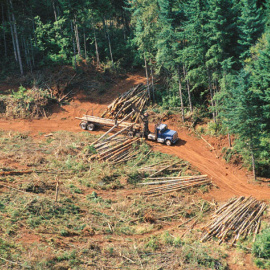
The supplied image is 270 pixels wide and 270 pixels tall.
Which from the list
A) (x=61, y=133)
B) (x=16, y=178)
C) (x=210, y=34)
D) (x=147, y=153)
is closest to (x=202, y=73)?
(x=210, y=34)

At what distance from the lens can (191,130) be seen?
33.6 meters

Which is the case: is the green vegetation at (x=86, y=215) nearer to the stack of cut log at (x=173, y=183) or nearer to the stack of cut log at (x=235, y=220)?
the stack of cut log at (x=173, y=183)

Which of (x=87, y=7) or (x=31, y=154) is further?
(x=87, y=7)

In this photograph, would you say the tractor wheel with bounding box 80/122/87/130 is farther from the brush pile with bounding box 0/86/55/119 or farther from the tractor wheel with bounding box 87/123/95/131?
the brush pile with bounding box 0/86/55/119

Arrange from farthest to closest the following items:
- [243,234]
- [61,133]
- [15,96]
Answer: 1. [15,96]
2. [61,133]
3. [243,234]

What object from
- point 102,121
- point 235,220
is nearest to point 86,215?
point 235,220

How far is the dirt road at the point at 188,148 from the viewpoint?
Result: 25406 mm

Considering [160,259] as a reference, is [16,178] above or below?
above

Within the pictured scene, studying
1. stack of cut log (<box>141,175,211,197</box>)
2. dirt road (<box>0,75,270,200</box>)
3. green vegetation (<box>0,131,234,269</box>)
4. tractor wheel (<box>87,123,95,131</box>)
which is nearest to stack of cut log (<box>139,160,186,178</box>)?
green vegetation (<box>0,131,234,269</box>)

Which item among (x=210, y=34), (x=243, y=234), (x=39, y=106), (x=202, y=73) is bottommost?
(x=243, y=234)

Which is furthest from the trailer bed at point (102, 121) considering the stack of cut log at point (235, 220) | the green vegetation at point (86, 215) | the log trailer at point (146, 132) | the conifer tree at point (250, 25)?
the conifer tree at point (250, 25)

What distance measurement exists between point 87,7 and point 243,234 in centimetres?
3349

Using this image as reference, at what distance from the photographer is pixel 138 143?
29.3 m

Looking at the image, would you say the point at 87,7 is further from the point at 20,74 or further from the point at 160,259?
the point at 160,259
